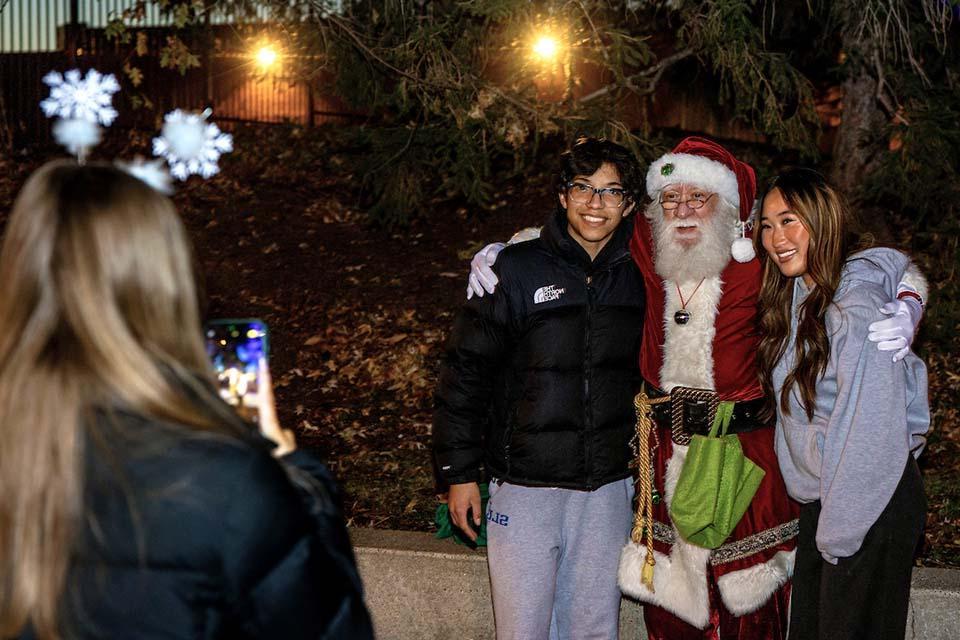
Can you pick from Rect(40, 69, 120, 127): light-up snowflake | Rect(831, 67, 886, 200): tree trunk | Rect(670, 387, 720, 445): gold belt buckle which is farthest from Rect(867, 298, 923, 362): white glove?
Rect(831, 67, 886, 200): tree trunk

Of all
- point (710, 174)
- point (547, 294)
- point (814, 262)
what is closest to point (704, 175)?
point (710, 174)

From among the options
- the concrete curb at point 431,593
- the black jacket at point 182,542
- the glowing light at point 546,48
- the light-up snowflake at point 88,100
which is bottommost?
the concrete curb at point 431,593

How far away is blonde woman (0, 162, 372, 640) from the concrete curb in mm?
3109

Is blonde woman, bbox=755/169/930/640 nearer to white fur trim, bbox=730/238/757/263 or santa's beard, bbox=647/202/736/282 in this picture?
→ white fur trim, bbox=730/238/757/263

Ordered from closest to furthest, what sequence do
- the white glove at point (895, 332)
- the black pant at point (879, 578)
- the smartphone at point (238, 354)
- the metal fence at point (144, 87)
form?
the smartphone at point (238, 354) → the white glove at point (895, 332) → the black pant at point (879, 578) → the metal fence at point (144, 87)

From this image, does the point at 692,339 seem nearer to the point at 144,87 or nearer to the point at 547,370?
the point at 547,370

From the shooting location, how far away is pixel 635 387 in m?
4.16

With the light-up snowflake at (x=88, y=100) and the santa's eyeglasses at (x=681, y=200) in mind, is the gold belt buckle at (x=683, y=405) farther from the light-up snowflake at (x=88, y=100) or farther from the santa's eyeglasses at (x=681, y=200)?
the light-up snowflake at (x=88, y=100)

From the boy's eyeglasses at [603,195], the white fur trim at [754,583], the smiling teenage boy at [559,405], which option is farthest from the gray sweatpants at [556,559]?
the boy's eyeglasses at [603,195]

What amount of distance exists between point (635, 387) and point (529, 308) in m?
0.57

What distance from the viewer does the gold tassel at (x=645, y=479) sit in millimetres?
4070

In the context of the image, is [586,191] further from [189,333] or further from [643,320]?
[189,333]

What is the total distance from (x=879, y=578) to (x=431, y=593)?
222 centimetres

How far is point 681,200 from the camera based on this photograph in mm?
4254
